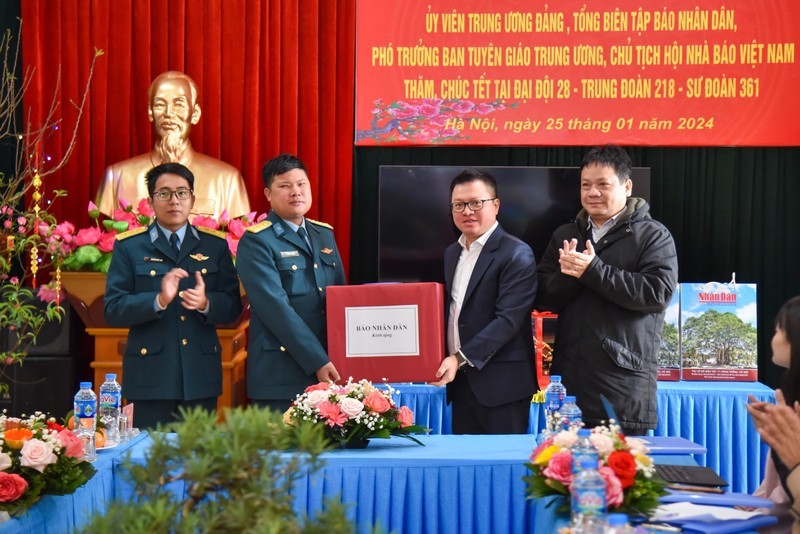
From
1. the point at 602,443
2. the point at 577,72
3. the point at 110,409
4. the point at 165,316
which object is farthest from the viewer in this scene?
the point at 577,72

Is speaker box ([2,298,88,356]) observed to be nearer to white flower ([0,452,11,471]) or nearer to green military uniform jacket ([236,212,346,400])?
green military uniform jacket ([236,212,346,400])

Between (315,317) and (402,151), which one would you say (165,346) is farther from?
(402,151)

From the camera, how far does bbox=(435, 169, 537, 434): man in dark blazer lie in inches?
122

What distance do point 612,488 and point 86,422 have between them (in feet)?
4.51

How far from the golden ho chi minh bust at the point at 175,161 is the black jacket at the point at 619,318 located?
211cm

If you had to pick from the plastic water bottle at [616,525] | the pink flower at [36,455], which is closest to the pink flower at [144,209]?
the pink flower at [36,455]

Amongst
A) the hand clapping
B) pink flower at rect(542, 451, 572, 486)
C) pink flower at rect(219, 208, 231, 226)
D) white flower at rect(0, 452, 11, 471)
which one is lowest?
white flower at rect(0, 452, 11, 471)

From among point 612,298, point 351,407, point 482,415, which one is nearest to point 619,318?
point 612,298

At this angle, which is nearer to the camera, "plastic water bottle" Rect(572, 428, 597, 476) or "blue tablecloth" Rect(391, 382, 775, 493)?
"plastic water bottle" Rect(572, 428, 597, 476)

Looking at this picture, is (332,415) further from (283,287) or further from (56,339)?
(56,339)

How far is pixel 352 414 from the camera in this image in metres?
2.50

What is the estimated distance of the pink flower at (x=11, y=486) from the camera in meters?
1.91

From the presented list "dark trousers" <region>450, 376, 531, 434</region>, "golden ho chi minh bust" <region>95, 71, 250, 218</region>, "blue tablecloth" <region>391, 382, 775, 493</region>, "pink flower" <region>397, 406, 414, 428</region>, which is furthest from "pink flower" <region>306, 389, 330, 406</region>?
"golden ho chi minh bust" <region>95, 71, 250, 218</region>

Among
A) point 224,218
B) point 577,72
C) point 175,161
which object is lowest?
point 224,218
